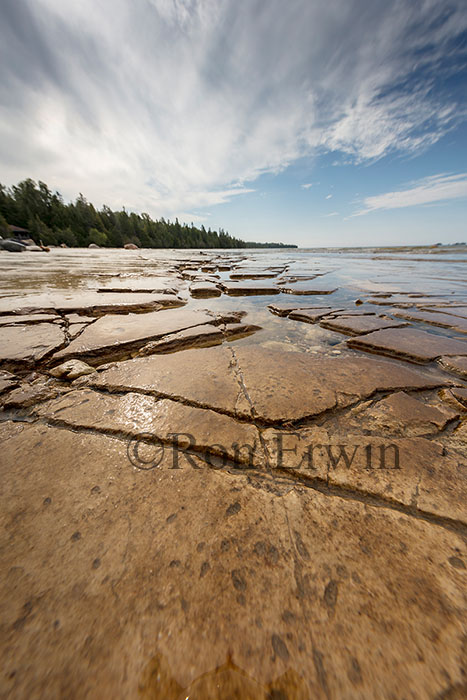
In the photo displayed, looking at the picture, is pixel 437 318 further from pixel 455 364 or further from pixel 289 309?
pixel 289 309

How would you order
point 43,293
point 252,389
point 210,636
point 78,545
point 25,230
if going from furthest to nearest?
point 25,230 < point 43,293 < point 252,389 < point 78,545 < point 210,636

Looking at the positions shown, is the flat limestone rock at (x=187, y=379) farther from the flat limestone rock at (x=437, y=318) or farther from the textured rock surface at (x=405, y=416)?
the flat limestone rock at (x=437, y=318)

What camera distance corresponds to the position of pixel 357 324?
75.4 inches

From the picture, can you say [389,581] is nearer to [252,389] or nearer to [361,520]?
[361,520]

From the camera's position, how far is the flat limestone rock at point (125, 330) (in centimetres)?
142

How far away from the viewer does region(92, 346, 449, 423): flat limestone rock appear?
96cm

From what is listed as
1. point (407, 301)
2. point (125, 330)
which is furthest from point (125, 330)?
point (407, 301)

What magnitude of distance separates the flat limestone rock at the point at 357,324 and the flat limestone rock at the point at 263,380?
519 mm

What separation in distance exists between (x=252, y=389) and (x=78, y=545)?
→ 72 cm

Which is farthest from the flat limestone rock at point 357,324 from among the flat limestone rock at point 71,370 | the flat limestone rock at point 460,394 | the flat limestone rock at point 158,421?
the flat limestone rock at point 71,370

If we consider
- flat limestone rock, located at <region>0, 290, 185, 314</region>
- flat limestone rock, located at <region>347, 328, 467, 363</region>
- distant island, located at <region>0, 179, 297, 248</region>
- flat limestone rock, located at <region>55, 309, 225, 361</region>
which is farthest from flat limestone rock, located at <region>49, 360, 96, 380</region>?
distant island, located at <region>0, 179, 297, 248</region>

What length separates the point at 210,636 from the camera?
0.39 metres

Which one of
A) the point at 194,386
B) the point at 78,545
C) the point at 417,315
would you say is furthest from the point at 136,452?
the point at 417,315

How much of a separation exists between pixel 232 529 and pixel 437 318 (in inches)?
97.3
